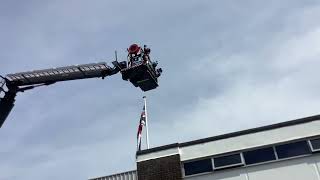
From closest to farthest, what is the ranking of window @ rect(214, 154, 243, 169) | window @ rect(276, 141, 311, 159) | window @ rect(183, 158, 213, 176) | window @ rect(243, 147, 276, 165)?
window @ rect(276, 141, 311, 159) < window @ rect(243, 147, 276, 165) < window @ rect(214, 154, 243, 169) < window @ rect(183, 158, 213, 176)

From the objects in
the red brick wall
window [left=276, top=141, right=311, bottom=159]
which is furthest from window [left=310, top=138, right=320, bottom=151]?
the red brick wall

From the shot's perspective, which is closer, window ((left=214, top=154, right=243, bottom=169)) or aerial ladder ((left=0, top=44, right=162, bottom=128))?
window ((left=214, top=154, right=243, bottom=169))

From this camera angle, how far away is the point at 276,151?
20.8 m

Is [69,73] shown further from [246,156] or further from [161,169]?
[246,156]

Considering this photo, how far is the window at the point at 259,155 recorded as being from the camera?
68.3 feet

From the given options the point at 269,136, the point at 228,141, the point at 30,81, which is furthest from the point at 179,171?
the point at 30,81

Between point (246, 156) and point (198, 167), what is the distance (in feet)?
7.88

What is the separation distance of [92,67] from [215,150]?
11.1 meters

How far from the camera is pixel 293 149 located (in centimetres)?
2059

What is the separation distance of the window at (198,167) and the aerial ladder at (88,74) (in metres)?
6.78

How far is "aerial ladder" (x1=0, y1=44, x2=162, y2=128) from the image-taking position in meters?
27.1

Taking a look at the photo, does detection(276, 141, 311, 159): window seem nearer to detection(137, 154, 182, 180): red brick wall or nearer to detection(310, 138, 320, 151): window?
detection(310, 138, 320, 151): window

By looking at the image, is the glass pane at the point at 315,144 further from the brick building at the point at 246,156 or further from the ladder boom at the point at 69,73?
the ladder boom at the point at 69,73

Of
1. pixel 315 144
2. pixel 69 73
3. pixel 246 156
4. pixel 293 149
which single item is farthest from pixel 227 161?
pixel 69 73
